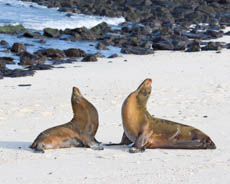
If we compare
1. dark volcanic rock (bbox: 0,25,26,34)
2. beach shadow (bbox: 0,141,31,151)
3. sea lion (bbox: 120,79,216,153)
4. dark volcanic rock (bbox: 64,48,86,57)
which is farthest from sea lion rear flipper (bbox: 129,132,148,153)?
dark volcanic rock (bbox: 0,25,26,34)

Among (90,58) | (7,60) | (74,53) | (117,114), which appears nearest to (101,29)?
(74,53)

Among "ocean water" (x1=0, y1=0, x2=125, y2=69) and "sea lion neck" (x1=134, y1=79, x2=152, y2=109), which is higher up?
"sea lion neck" (x1=134, y1=79, x2=152, y2=109)

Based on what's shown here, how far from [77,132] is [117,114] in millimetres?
2753

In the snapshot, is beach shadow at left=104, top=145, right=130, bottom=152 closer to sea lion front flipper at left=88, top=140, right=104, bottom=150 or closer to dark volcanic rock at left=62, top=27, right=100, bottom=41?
sea lion front flipper at left=88, top=140, right=104, bottom=150

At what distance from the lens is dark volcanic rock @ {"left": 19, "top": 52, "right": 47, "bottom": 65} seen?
17.4m

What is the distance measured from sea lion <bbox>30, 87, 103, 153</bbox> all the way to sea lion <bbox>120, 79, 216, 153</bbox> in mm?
462

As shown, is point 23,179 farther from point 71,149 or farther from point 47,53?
point 47,53

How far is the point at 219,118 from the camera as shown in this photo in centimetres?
918

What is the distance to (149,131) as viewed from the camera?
7.02 metres

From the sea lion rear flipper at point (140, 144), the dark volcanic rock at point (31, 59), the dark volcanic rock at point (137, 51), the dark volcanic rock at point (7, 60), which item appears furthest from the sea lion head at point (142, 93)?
the dark volcanic rock at point (137, 51)

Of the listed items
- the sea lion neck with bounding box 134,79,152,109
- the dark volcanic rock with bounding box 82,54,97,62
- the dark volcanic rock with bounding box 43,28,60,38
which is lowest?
the dark volcanic rock with bounding box 43,28,60,38

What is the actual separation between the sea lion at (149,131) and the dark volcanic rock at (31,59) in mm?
10836

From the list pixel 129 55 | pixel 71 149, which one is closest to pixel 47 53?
pixel 129 55

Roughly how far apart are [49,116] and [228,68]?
7.60m
